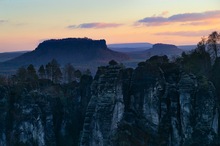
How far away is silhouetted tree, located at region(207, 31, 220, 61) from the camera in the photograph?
258ft

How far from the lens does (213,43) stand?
7956 cm

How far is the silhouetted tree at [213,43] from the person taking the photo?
78688 millimetres

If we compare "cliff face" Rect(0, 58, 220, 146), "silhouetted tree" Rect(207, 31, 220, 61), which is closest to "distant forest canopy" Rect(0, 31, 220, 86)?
"silhouetted tree" Rect(207, 31, 220, 61)

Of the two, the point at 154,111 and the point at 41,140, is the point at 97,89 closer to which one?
the point at 154,111

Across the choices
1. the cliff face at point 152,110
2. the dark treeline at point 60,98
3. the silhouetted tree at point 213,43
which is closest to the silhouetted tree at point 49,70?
the dark treeline at point 60,98

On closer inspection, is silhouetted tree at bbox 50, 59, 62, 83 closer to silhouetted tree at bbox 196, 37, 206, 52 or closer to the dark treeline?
the dark treeline

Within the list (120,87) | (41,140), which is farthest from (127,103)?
(41,140)

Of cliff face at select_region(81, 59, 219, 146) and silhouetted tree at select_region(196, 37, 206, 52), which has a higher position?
silhouetted tree at select_region(196, 37, 206, 52)

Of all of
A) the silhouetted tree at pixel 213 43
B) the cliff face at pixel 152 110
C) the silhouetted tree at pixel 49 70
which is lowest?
the cliff face at pixel 152 110

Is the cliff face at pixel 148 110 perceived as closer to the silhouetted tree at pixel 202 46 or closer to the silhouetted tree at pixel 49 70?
the silhouetted tree at pixel 202 46

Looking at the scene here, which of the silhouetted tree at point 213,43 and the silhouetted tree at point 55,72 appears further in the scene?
the silhouetted tree at point 55,72

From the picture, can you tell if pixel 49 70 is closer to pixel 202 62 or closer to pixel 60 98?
pixel 60 98

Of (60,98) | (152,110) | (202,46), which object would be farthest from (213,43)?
(60,98)

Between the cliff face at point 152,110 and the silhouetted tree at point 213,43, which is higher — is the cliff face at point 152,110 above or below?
below
